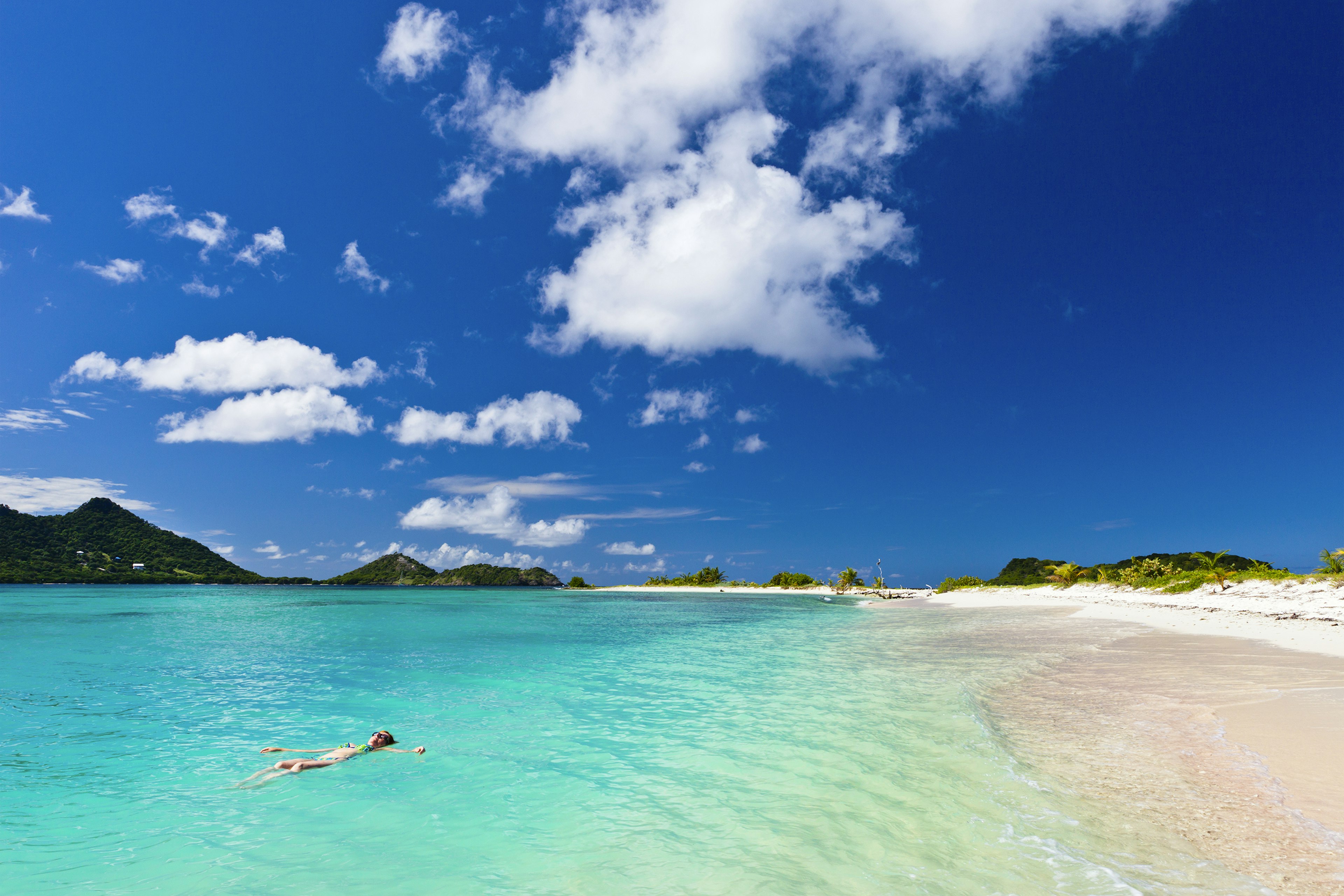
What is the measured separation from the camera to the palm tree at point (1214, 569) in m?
40.5

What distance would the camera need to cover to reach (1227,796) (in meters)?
7.41

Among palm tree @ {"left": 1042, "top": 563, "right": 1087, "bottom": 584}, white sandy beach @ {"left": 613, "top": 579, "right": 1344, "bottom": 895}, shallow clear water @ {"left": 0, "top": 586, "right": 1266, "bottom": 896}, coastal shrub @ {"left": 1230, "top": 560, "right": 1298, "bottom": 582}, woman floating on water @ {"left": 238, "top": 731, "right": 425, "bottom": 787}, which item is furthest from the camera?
palm tree @ {"left": 1042, "top": 563, "right": 1087, "bottom": 584}

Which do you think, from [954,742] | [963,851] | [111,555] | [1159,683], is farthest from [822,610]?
[111,555]

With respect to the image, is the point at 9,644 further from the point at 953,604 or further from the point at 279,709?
the point at 953,604

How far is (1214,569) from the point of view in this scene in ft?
158

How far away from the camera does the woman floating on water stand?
9602mm

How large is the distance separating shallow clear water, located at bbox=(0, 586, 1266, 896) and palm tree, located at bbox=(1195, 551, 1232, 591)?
32.1 metres

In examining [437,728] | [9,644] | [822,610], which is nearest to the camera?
[437,728]

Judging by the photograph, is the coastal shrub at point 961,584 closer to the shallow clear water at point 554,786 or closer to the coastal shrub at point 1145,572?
the coastal shrub at point 1145,572

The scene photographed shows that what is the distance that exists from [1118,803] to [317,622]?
50.2 m

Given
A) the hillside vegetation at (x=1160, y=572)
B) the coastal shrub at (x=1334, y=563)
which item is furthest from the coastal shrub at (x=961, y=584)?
the coastal shrub at (x=1334, y=563)

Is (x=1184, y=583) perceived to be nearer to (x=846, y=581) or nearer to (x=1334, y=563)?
(x=1334, y=563)

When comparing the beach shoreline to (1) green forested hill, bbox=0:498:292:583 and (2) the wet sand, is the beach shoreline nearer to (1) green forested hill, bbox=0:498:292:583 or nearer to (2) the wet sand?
(2) the wet sand

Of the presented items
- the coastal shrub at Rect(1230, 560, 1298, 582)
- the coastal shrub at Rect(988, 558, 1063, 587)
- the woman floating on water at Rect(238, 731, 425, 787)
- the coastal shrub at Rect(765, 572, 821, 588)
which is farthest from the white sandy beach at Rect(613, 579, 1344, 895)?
the coastal shrub at Rect(765, 572, 821, 588)
